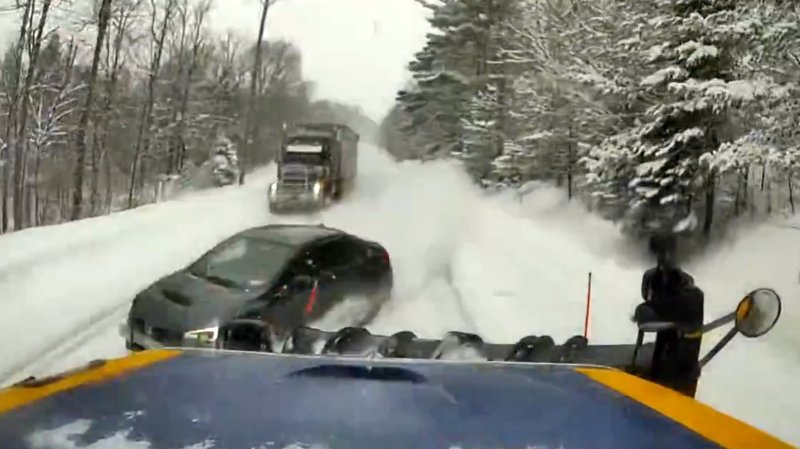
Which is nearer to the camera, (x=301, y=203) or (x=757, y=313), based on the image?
(x=757, y=313)

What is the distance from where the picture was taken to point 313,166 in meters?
2.51

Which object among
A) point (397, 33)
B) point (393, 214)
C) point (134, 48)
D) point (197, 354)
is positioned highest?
point (397, 33)

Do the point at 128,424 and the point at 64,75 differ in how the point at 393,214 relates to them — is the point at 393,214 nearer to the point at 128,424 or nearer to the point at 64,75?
the point at 64,75

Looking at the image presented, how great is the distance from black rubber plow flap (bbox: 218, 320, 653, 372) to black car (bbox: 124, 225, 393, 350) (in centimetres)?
18

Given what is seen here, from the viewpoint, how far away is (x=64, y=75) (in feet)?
7.63

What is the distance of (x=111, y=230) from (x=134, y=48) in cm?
59

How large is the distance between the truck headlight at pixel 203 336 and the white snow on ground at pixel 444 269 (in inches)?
9.3

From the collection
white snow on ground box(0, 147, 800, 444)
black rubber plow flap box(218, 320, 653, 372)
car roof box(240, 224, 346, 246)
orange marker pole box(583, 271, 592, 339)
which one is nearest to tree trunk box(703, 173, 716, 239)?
white snow on ground box(0, 147, 800, 444)

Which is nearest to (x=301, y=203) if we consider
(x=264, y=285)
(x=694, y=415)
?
(x=264, y=285)

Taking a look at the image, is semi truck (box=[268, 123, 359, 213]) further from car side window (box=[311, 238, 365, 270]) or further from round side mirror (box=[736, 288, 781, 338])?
round side mirror (box=[736, 288, 781, 338])

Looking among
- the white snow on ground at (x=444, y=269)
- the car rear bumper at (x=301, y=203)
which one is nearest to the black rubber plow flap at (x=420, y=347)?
the white snow on ground at (x=444, y=269)

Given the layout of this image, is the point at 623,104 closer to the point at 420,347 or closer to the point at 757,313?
the point at 420,347

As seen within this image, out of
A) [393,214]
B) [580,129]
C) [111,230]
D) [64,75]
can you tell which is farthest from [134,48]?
[580,129]

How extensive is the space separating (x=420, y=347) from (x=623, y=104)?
1382 mm
